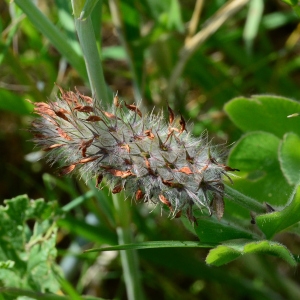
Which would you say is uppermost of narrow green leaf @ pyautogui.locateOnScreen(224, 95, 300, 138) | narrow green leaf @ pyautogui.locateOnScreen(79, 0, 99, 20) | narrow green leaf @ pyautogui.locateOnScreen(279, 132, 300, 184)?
narrow green leaf @ pyautogui.locateOnScreen(79, 0, 99, 20)

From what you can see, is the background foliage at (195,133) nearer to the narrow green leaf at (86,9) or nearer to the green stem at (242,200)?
the green stem at (242,200)

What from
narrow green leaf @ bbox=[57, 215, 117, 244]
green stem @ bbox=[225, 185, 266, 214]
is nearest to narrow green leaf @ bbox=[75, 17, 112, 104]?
green stem @ bbox=[225, 185, 266, 214]

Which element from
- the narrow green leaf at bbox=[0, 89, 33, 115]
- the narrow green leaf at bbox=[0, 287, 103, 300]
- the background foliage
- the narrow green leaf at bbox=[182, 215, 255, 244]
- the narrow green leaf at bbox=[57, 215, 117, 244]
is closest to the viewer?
the narrow green leaf at bbox=[182, 215, 255, 244]

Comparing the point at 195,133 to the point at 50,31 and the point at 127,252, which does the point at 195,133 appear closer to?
the point at 127,252

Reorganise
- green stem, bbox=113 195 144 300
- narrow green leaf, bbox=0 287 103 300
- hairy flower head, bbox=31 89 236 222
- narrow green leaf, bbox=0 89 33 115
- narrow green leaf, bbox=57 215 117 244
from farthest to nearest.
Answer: narrow green leaf, bbox=0 89 33 115 → narrow green leaf, bbox=57 215 117 244 → green stem, bbox=113 195 144 300 → narrow green leaf, bbox=0 287 103 300 → hairy flower head, bbox=31 89 236 222

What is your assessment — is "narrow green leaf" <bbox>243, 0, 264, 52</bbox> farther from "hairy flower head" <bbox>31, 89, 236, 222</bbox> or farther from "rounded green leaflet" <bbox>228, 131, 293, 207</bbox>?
"hairy flower head" <bbox>31, 89, 236, 222</bbox>

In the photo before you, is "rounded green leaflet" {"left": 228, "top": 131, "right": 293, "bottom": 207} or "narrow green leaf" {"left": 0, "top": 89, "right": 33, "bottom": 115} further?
"narrow green leaf" {"left": 0, "top": 89, "right": 33, "bottom": 115}

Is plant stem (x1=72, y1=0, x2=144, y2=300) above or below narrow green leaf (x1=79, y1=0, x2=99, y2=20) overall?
below
